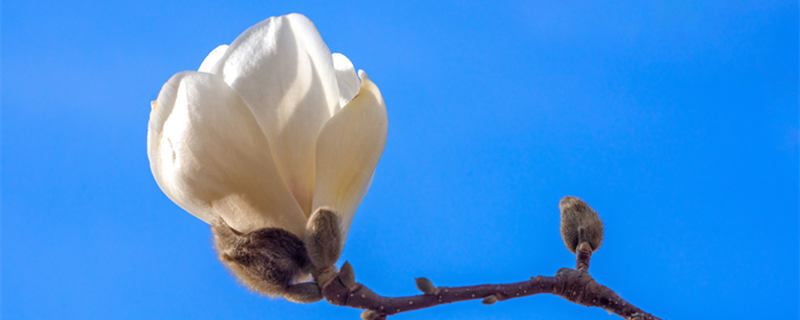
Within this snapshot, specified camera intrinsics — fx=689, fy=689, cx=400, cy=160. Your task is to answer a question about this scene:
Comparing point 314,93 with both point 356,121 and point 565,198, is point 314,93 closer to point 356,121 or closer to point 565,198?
point 356,121

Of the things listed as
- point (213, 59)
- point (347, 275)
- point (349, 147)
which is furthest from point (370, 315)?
point (213, 59)

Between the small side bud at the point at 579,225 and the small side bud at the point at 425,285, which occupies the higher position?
the small side bud at the point at 579,225

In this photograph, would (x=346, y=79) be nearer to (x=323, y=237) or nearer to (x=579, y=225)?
(x=323, y=237)

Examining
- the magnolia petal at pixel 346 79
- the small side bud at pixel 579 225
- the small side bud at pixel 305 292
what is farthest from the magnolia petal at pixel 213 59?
the small side bud at pixel 579 225

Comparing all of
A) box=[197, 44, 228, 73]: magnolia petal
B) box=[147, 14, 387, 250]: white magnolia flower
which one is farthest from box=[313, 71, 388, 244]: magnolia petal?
box=[197, 44, 228, 73]: magnolia petal

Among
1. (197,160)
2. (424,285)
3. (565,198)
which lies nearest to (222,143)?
(197,160)

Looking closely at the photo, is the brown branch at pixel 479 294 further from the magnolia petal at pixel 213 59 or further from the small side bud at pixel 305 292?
the magnolia petal at pixel 213 59

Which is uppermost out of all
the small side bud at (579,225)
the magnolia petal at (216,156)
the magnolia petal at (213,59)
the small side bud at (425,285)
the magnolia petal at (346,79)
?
the magnolia petal at (346,79)
